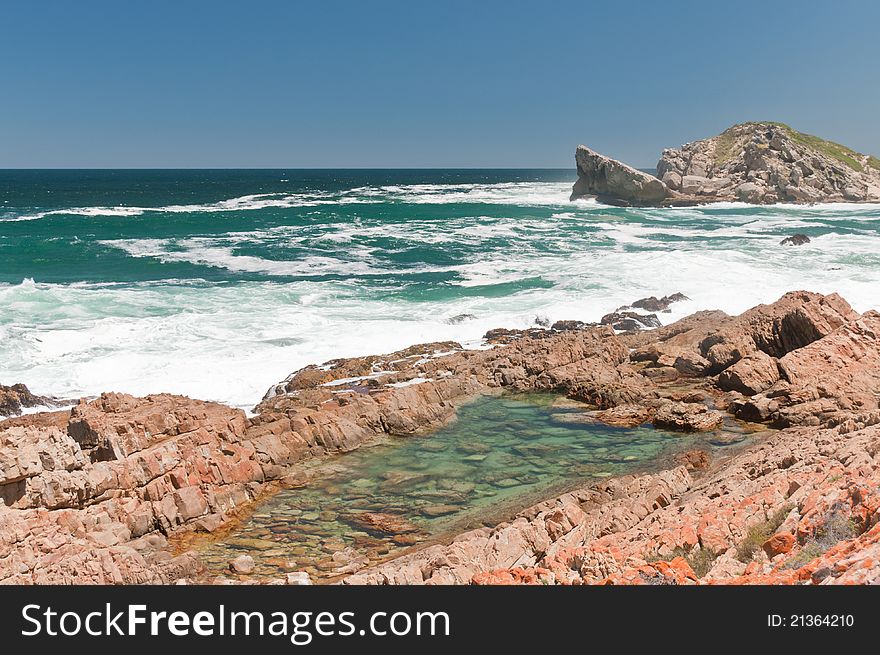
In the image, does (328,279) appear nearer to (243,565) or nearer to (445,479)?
(445,479)

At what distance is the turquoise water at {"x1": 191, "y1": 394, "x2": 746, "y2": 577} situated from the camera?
1026 cm

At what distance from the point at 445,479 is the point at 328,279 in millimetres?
21785

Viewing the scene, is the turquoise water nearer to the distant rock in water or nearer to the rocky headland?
the distant rock in water

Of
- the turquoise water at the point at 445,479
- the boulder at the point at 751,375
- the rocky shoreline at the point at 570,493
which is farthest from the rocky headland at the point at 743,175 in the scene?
the turquoise water at the point at 445,479

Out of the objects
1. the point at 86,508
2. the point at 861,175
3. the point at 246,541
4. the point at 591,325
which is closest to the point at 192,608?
the point at 246,541

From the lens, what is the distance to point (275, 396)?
659 inches

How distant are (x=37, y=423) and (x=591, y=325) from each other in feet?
52.7

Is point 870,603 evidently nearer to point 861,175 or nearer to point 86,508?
point 86,508

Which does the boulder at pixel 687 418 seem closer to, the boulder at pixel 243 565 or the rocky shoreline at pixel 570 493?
the rocky shoreline at pixel 570 493

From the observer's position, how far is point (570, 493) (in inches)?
445

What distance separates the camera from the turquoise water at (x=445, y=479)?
1026cm

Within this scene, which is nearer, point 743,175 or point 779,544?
point 779,544

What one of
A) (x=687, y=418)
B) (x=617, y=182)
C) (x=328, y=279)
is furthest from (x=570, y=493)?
(x=617, y=182)

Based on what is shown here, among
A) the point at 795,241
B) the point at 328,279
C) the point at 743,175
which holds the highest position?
the point at 743,175
